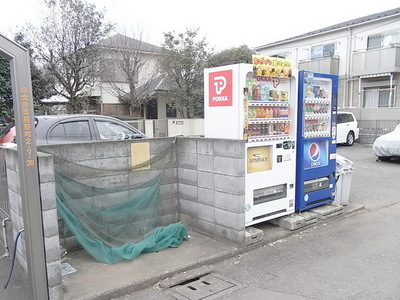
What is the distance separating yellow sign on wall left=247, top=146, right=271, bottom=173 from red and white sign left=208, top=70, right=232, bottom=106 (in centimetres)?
73

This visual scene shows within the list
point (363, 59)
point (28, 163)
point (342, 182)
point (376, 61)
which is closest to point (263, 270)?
point (28, 163)

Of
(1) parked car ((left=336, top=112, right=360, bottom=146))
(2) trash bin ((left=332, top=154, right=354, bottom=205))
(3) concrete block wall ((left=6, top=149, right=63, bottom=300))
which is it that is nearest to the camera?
(3) concrete block wall ((left=6, top=149, right=63, bottom=300))

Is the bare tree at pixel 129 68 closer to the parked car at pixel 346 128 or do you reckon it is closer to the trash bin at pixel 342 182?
the parked car at pixel 346 128

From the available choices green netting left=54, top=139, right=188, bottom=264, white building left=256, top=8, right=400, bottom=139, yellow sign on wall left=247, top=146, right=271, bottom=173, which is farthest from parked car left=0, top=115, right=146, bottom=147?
white building left=256, top=8, right=400, bottom=139

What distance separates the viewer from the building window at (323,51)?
67.6ft

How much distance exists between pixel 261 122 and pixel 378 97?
692 inches

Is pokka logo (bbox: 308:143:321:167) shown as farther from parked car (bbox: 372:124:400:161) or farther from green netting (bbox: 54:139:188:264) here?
parked car (bbox: 372:124:400:161)

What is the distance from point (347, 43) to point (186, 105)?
10143 millimetres

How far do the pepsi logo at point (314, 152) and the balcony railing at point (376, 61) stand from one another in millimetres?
14983

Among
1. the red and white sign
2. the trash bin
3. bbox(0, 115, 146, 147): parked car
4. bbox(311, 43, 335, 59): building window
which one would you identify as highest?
bbox(311, 43, 335, 59): building window

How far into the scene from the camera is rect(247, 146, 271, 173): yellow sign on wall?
4.47 metres

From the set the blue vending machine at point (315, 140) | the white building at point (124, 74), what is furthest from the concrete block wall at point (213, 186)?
the white building at point (124, 74)

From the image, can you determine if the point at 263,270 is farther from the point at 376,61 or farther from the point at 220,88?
the point at 376,61

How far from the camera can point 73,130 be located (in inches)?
225
